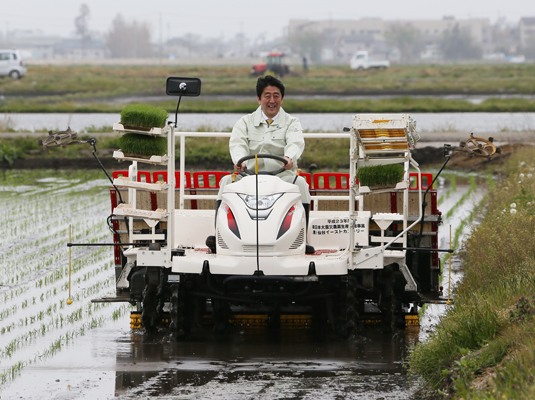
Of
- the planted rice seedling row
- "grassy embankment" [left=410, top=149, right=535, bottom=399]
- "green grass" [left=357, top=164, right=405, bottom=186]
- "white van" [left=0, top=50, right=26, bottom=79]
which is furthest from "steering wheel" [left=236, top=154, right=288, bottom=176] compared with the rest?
"white van" [left=0, top=50, right=26, bottom=79]

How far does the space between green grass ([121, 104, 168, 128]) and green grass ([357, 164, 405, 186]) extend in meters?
1.93

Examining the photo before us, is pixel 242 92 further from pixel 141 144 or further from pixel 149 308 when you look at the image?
pixel 141 144

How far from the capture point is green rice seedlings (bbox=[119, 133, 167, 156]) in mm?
8180

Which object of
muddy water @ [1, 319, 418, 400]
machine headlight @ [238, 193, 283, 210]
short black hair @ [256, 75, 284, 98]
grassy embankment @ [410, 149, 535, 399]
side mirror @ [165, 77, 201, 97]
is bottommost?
muddy water @ [1, 319, 418, 400]

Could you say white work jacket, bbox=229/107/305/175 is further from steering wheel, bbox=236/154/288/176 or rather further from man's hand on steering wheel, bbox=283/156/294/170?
man's hand on steering wheel, bbox=283/156/294/170

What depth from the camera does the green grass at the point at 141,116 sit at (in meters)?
8.07

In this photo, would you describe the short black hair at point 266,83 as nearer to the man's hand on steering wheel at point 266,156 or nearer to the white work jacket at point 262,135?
the white work jacket at point 262,135

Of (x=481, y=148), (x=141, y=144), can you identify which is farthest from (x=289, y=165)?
(x=481, y=148)

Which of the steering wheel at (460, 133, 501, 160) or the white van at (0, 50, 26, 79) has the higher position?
the white van at (0, 50, 26, 79)

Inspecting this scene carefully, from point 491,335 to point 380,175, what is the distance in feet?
6.47

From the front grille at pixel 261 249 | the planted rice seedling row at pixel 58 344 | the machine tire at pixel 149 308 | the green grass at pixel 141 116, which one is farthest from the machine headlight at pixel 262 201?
the planted rice seedling row at pixel 58 344

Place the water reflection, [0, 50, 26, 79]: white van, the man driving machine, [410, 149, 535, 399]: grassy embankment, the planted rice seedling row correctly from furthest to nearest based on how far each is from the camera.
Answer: [0, 50, 26, 79]: white van < the man driving machine < the planted rice seedling row < the water reflection < [410, 149, 535, 399]: grassy embankment

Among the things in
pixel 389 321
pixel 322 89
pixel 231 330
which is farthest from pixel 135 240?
pixel 322 89

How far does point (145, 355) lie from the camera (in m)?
7.95
